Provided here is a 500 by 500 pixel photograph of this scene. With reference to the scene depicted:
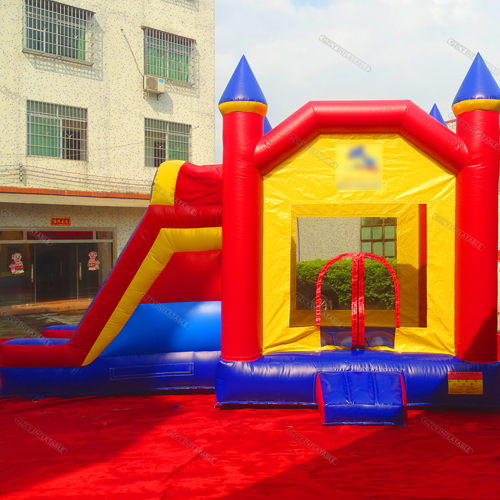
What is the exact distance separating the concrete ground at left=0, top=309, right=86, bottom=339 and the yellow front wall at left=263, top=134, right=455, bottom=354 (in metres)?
5.77

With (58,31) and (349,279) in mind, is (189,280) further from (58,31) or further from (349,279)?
(58,31)

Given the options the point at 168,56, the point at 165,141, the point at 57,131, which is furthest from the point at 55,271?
the point at 168,56

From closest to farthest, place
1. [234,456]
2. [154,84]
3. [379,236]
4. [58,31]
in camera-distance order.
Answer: [234,456] → [379,236] → [58,31] → [154,84]

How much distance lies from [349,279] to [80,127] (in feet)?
27.3

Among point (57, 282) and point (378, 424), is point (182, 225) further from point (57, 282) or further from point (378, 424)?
point (57, 282)

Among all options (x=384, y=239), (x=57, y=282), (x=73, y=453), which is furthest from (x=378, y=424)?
(x=57, y=282)

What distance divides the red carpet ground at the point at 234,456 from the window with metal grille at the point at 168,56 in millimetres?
11541

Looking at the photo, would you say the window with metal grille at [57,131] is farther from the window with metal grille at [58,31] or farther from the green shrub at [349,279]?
the green shrub at [349,279]

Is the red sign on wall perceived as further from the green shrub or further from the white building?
the green shrub

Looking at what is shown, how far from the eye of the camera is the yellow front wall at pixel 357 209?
4.62m

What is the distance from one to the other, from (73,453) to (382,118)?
3814 millimetres

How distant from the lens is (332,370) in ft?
14.7

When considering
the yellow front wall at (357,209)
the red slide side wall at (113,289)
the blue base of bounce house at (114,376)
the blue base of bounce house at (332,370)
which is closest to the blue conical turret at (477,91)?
the yellow front wall at (357,209)

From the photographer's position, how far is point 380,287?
7852 millimetres
